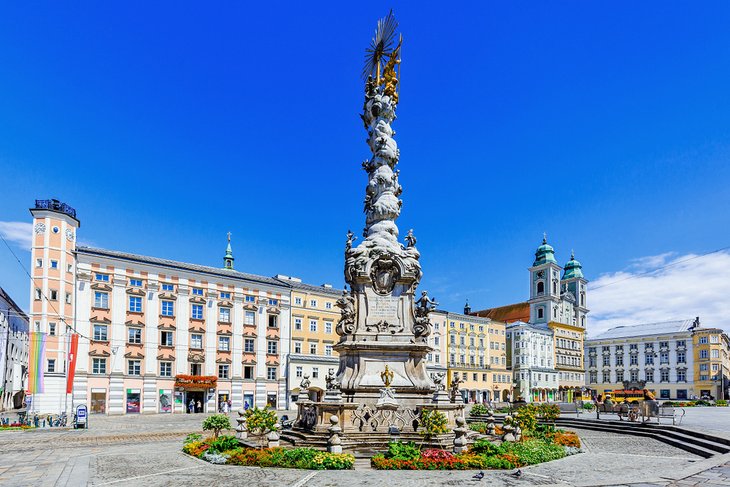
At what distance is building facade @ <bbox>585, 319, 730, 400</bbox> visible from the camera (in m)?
109

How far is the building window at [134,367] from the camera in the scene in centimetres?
5475

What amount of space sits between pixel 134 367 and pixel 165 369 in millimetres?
3043

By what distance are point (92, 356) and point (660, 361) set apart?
350 feet

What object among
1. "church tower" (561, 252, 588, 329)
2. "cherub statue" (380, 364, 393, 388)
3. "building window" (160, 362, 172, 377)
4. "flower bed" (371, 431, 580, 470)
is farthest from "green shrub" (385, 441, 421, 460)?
"church tower" (561, 252, 588, 329)

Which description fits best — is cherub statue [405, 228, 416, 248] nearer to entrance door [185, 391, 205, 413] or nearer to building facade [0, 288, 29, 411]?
entrance door [185, 391, 205, 413]

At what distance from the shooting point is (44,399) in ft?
159

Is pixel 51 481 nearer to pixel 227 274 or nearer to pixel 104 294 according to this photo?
pixel 104 294

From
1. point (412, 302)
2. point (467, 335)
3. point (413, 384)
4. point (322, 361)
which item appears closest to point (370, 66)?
point (412, 302)

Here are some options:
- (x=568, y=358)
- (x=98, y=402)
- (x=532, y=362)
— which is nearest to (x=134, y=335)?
(x=98, y=402)

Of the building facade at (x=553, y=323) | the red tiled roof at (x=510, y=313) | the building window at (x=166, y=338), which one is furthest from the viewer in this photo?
the red tiled roof at (x=510, y=313)

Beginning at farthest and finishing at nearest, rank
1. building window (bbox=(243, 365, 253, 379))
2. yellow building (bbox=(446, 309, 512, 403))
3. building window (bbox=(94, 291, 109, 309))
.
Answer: yellow building (bbox=(446, 309, 512, 403)) < building window (bbox=(243, 365, 253, 379)) < building window (bbox=(94, 291, 109, 309))

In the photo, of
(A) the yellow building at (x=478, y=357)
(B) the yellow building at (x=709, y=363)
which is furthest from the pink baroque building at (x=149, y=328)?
(B) the yellow building at (x=709, y=363)

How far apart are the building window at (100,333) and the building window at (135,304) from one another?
9.85ft

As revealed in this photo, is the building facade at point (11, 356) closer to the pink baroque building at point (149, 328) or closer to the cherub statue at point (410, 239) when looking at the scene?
the pink baroque building at point (149, 328)
